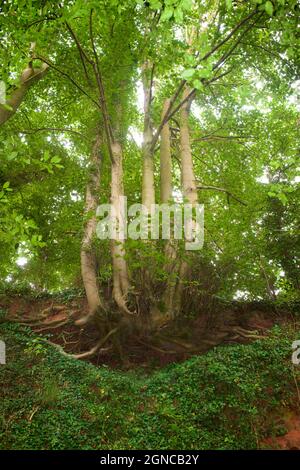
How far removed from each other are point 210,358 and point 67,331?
4.15 meters

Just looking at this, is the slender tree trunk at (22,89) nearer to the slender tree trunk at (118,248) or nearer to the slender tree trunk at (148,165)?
the slender tree trunk at (118,248)

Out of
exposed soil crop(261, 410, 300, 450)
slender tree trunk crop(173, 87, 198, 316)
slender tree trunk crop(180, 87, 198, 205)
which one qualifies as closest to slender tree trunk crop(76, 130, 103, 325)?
slender tree trunk crop(173, 87, 198, 316)

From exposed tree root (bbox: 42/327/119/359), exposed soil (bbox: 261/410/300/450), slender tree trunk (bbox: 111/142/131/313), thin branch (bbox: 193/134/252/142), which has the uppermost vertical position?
thin branch (bbox: 193/134/252/142)

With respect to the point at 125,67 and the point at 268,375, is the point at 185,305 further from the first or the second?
the point at 125,67

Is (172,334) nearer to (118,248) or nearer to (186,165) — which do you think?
(118,248)

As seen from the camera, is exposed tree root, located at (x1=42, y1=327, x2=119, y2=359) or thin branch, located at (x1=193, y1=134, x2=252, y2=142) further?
thin branch, located at (x1=193, y1=134, x2=252, y2=142)

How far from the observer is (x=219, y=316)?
837 cm

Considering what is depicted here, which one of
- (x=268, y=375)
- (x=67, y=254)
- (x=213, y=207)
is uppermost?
(x=213, y=207)

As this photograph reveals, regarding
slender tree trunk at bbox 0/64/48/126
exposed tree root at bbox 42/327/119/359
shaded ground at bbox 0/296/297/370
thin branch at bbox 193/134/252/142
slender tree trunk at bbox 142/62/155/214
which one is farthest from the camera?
thin branch at bbox 193/134/252/142

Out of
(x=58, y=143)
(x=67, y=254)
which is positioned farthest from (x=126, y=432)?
(x=58, y=143)

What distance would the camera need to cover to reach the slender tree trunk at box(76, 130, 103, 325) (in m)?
8.14

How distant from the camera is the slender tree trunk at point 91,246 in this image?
8145mm

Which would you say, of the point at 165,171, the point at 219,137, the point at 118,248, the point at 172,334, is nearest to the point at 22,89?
the point at 118,248

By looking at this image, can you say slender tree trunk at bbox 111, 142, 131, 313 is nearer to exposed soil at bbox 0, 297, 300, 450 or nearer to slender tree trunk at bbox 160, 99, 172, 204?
exposed soil at bbox 0, 297, 300, 450
